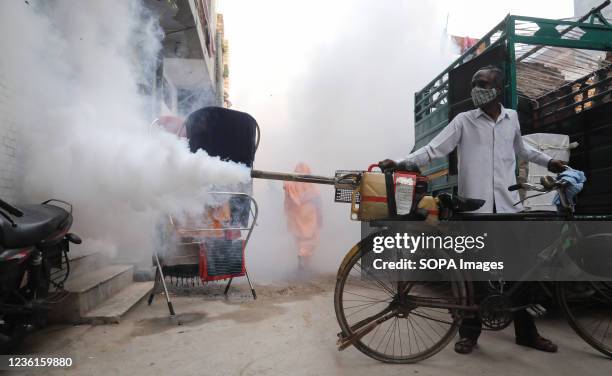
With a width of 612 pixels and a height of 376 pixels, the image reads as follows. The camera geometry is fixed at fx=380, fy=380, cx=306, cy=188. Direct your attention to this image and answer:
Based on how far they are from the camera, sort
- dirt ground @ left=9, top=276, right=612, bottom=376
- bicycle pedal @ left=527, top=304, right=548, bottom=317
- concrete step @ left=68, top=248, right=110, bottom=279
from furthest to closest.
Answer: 1. concrete step @ left=68, top=248, right=110, bottom=279
2. bicycle pedal @ left=527, top=304, right=548, bottom=317
3. dirt ground @ left=9, top=276, right=612, bottom=376

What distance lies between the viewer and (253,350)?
293 centimetres

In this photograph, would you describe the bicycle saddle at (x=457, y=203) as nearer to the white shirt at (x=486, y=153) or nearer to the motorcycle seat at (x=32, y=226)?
the white shirt at (x=486, y=153)

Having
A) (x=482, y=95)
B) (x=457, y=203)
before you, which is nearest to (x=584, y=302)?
(x=457, y=203)

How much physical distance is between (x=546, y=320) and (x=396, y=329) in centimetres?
159

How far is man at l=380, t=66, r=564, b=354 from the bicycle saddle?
1.13 feet

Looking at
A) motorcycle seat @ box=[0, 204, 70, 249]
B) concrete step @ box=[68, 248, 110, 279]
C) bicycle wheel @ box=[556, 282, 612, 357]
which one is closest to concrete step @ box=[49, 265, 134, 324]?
concrete step @ box=[68, 248, 110, 279]

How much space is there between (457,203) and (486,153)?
0.68 metres

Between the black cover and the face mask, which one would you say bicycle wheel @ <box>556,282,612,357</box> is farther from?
the black cover

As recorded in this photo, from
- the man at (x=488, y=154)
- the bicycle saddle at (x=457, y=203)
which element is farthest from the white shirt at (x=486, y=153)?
the bicycle saddle at (x=457, y=203)

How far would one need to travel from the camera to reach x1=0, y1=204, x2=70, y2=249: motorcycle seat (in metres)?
2.33

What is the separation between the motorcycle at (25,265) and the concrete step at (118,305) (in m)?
0.60

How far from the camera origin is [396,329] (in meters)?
3.27

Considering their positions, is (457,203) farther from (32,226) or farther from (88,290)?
(88,290)

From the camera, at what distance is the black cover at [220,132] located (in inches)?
179
